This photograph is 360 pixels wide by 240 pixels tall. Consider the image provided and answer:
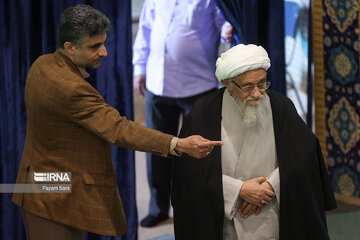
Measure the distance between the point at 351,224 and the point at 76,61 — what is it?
323cm

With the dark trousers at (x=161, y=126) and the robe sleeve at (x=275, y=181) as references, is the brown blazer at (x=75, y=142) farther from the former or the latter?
the dark trousers at (x=161, y=126)

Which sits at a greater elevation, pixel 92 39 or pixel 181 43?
pixel 181 43

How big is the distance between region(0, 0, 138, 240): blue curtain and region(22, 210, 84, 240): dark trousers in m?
1.31

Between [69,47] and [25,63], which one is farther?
[25,63]

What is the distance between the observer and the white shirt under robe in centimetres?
284

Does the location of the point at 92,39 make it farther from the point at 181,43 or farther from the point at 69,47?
the point at 181,43

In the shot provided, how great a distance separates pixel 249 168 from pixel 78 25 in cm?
108

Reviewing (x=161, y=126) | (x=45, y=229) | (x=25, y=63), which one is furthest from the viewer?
(x=161, y=126)

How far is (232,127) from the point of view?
9.49 feet

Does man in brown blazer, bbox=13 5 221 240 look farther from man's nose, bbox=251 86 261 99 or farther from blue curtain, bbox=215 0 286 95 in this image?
blue curtain, bbox=215 0 286 95

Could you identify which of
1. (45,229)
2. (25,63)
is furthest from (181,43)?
(45,229)

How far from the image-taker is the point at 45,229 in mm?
2754

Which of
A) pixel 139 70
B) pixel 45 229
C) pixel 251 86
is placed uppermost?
pixel 139 70

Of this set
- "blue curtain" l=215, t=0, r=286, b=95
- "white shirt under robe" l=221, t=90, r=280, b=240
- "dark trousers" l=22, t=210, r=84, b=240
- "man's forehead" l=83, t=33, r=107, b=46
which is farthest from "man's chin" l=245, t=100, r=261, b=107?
"blue curtain" l=215, t=0, r=286, b=95
